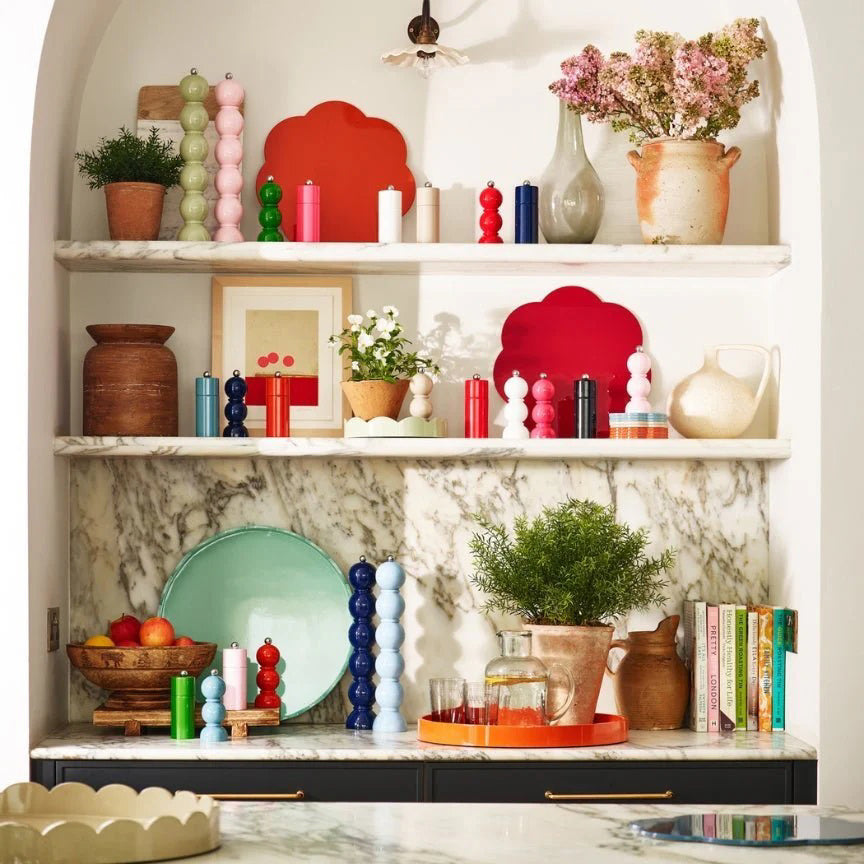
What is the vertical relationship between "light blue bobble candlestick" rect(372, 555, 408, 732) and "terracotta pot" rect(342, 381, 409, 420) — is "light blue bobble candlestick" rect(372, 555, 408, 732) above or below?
below

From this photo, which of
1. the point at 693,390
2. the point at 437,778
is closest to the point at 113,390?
the point at 437,778

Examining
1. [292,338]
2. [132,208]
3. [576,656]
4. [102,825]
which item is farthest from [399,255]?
[102,825]

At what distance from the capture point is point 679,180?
10.3 ft

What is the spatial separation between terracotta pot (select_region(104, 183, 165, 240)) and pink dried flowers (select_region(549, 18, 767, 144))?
977 mm

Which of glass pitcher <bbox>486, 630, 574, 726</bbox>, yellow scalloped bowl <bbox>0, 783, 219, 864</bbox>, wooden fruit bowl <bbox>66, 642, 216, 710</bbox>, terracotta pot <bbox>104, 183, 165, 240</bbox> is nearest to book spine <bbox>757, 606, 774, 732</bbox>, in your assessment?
glass pitcher <bbox>486, 630, 574, 726</bbox>

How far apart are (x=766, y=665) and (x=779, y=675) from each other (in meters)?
0.04

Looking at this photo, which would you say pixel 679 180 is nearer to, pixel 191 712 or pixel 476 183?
pixel 476 183

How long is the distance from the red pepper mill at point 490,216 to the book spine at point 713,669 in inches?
39.8

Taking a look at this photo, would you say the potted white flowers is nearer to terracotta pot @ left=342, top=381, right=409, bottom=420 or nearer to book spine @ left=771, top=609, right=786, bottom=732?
terracotta pot @ left=342, top=381, right=409, bottom=420

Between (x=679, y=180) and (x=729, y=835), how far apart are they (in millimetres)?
1937

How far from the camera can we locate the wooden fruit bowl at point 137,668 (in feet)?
9.66

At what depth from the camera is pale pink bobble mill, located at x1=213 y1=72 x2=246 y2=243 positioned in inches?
126

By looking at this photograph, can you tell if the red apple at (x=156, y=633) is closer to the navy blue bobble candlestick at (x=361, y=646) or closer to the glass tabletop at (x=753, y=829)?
the navy blue bobble candlestick at (x=361, y=646)

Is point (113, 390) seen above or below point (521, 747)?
above
